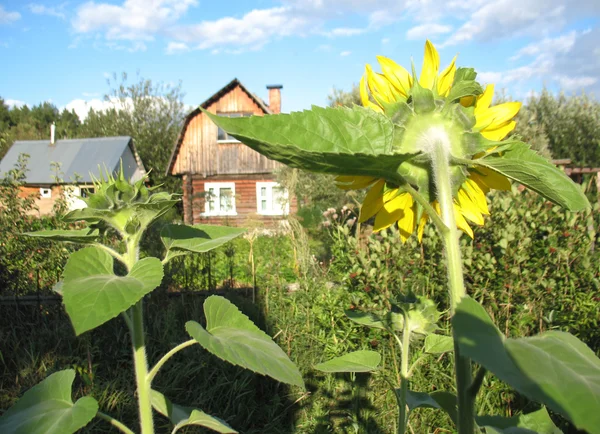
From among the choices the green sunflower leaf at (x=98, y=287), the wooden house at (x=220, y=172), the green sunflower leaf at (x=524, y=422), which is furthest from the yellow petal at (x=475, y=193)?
the wooden house at (x=220, y=172)

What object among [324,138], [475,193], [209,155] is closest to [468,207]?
[475,193]

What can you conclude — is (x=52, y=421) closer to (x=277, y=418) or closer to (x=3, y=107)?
(x=277, y=418)

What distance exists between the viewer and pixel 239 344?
936 millimetres

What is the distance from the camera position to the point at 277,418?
9.48ft

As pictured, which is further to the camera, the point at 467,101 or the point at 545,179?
the point at 467,101

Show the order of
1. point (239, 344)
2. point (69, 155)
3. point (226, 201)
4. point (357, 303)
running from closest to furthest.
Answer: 1. point (239, 344)
2. point (357, 303)
3. point (226, 201)
4. point (69, 155)

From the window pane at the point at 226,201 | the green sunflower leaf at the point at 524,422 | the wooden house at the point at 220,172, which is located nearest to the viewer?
the green sunflower leaf at the point at 524,422

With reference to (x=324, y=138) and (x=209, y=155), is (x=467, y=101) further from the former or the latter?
(x=209, y=155)

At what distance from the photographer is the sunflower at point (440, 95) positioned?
0.64 metres

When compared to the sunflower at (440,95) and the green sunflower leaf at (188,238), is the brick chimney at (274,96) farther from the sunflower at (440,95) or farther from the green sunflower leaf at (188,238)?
the sunflower at (440,95)

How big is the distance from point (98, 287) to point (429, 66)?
64 centimetres

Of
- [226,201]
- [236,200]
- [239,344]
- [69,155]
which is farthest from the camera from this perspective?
[69,155]

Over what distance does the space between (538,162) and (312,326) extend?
3093 millimetres

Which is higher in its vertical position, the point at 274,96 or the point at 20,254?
the point at 274,96
